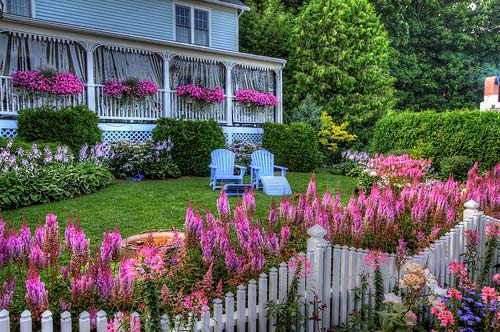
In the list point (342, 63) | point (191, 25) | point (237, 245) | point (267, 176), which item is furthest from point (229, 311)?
point (342, 63)

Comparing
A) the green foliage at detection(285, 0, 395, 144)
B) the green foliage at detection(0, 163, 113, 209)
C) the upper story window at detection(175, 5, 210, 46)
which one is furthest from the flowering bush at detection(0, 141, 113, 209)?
the green foliage at detection(285, 0, 395, 144)

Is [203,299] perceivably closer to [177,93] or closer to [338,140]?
[177,93]

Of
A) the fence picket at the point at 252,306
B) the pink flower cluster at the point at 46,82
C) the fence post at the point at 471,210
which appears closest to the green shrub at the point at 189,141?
the pink flower cluster at the point at 46,82

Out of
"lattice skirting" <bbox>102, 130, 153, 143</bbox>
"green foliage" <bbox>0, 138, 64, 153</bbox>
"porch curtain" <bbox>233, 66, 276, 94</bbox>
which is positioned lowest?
"green foliage" <bbox>0, 138, 64, 153</bbox>

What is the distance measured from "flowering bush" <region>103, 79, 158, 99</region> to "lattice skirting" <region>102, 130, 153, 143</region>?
1134 millimetres

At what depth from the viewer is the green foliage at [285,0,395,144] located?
18.3m

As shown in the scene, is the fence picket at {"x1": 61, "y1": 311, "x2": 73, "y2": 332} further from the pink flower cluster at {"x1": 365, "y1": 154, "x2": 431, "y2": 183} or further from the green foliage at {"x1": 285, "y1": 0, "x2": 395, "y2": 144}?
the green foliage at {"x1": 285, "y1": 0, "x2": 395, "y2": 144}

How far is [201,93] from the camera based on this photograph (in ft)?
44.5

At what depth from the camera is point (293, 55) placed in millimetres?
19422

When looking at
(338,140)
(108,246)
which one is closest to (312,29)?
(338,140)

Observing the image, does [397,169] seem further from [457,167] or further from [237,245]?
[237,245]

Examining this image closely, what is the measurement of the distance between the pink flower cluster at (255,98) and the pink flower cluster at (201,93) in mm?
806

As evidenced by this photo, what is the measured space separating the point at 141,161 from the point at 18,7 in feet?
24.8

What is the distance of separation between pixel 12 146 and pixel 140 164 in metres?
3.42
